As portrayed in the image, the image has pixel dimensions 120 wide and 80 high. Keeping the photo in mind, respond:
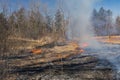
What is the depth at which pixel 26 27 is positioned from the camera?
60688mm

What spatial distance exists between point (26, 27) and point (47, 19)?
1739cm

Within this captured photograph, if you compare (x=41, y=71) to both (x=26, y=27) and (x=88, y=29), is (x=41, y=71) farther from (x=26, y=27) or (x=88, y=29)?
(x=88, y=29)

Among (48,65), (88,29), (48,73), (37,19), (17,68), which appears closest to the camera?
(48,73)

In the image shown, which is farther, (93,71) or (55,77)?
(93,71)

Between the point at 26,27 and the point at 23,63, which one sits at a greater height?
the point at 26,27

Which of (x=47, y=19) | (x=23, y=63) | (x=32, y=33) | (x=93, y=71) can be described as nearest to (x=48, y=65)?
(x=23, y=63)

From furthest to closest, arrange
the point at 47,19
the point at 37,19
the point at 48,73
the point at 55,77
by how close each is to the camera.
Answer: the point at 47,19 → the point at 37,19 → the point at 48,73 → the point at 55,77

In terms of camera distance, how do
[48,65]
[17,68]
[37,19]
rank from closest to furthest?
[17,68] < [48,65] < [37,19]

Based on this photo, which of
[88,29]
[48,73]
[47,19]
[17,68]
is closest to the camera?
[48,73]

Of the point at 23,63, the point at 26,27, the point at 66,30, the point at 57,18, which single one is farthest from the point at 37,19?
the point at 23,63

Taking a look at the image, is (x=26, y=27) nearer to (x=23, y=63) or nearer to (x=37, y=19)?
(x=37, y=19)

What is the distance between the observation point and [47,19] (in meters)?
77.2

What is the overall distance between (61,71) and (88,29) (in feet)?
219

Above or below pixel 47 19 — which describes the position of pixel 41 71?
below
